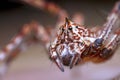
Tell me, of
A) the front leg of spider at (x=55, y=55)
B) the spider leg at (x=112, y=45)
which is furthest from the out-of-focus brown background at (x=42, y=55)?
the front leg of spider at (x=55, y=55)

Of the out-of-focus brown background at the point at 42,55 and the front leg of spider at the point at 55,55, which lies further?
the out-of-focus brown background at the point at 42,55

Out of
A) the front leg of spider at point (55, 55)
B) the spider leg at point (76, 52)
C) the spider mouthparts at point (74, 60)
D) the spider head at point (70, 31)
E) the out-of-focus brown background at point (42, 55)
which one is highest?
the spider head at point (70, 31)

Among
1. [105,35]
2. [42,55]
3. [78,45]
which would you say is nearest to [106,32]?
[105,35]

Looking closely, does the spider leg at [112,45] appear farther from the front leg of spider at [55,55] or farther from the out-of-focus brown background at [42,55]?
the front leg of spider at [55,55]

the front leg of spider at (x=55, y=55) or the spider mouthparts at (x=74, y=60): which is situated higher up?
the spider mouthparts at (x=74, y=60)

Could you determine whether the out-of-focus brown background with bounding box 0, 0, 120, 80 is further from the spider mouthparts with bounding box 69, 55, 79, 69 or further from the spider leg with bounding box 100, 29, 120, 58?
the spider mouthparts with bounding box 69, 55, 79, 69

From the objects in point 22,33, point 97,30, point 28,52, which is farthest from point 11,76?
point 97,30

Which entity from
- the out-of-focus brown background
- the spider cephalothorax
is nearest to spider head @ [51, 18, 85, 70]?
the spider cephalothorax

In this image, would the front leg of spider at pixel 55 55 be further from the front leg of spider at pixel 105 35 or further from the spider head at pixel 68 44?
the front leg of spider at pixel 105 35
